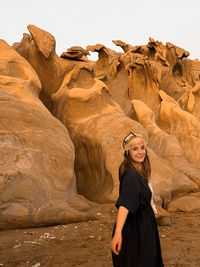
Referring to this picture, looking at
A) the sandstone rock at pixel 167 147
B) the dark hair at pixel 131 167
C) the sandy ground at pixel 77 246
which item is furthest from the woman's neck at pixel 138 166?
the sandstone rock at pixel 167 147

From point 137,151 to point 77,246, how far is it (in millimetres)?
1912

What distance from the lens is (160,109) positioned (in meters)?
11.2

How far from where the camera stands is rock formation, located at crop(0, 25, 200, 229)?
4.38m

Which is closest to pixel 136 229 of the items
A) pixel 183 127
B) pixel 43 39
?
pixel 43 39

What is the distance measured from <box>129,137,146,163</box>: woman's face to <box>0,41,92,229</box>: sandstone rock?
245 cm

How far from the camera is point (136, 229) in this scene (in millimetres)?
1938

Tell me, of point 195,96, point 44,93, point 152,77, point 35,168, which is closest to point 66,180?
point 35,168

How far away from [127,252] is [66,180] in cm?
311

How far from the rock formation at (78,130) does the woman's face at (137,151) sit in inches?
96.6

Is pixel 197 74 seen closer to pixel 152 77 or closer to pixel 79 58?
pixel 152 77

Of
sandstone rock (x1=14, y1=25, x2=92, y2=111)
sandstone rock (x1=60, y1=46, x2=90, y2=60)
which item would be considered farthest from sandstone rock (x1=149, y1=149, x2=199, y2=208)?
sandstone rock (x1=60, y1=46, x2=90, y2=60)

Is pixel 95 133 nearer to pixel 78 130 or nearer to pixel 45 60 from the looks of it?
pixel 78 130

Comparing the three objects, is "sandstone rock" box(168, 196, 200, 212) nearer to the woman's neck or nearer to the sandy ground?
the sandy ground

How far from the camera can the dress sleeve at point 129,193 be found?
187 cm
